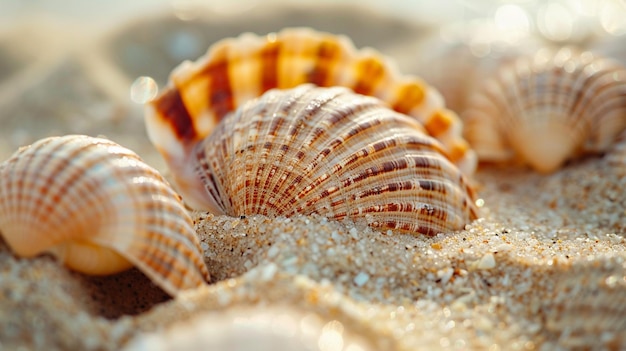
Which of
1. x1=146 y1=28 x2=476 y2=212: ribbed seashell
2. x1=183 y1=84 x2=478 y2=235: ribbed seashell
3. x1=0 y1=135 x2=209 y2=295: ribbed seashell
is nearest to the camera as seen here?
x1=0 y1=135 x2=209 y2=295: ribbed seashell

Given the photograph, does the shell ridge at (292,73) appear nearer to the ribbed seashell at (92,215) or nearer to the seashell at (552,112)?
the seashell at (552,112)

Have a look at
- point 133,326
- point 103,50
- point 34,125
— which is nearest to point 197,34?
point 103,50

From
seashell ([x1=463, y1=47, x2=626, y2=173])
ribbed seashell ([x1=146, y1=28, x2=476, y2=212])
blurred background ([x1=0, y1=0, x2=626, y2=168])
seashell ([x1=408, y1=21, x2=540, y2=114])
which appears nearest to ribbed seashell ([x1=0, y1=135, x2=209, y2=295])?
ribbed seashell ([x1=146, y1=28, x2=476, y2=212])

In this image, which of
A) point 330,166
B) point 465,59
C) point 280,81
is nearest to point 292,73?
point 280,81

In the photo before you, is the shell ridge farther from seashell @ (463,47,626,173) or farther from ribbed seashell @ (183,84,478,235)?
seashell @ (463,47,626,173)

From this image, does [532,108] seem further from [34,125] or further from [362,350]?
[34,125]

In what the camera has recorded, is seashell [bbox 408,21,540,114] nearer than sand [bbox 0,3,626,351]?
No

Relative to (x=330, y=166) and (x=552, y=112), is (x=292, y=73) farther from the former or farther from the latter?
(x=552, y=112)
